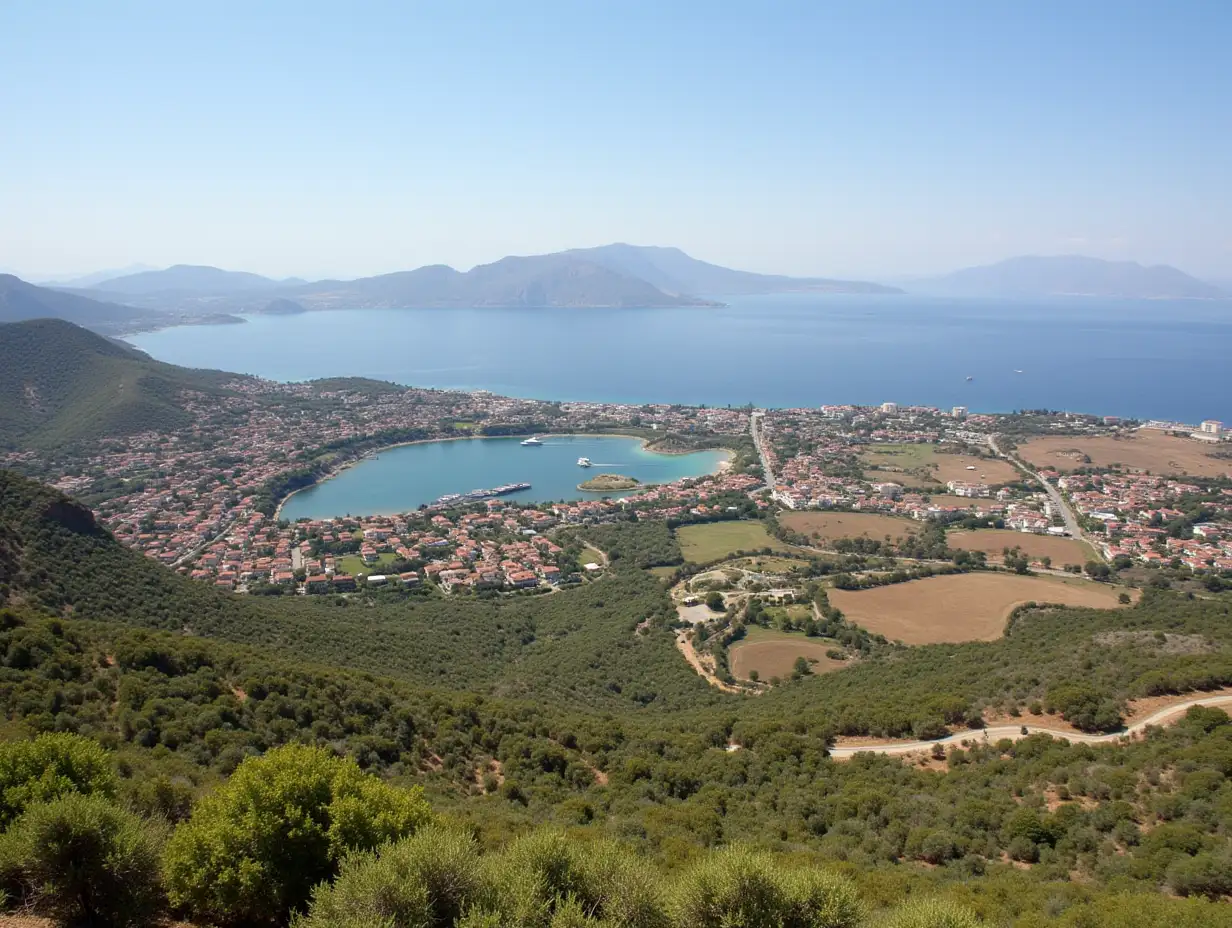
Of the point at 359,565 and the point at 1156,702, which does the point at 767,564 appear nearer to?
the point at 1156,702

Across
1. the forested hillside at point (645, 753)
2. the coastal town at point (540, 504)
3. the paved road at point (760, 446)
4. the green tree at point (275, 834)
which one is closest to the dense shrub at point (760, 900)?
the forested hillside at point (645, 753)

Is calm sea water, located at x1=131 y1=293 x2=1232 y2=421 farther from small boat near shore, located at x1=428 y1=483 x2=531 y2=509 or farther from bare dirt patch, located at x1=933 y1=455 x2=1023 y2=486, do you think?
small boat near shore, located at x1=428 y1=483 x2=531 y2=509

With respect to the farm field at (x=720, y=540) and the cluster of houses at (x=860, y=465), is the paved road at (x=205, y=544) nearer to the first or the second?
→ the farm field at (x=720, y=540)

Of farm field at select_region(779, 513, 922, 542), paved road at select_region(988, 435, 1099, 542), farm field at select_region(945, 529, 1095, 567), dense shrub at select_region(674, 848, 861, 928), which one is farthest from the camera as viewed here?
farm field at select_region(779, 513, 922, 542)

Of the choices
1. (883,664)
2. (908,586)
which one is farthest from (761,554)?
(883,664)

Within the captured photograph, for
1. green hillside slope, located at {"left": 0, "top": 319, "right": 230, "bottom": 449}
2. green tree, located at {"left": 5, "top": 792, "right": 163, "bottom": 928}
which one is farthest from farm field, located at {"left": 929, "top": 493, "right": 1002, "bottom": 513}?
green hillside slope, located at {"left": 0, "top": 319, "right": 230, "bottom": 449}

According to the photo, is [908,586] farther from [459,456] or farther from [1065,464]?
[459,456]
